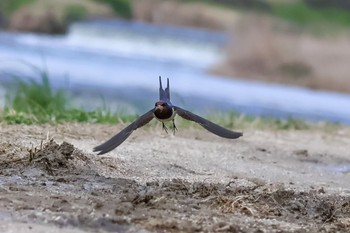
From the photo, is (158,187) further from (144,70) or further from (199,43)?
(199,43)

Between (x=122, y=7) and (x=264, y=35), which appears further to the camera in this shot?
(x=122, y=7)

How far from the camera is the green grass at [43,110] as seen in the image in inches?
267

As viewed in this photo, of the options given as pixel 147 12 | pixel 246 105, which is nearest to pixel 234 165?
pixel 246 105

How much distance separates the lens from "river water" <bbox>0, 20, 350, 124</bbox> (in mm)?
13984

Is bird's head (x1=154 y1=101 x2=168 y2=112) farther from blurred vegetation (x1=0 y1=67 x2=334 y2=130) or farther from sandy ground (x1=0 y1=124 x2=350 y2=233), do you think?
blurred vegetation (x1=0 y1=67 x2=334 y2=130)

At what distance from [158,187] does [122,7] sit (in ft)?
66.6

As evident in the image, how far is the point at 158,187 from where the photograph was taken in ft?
14.7

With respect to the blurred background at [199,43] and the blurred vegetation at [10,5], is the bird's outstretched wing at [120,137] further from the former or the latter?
the blurred vegetation at [10,5]

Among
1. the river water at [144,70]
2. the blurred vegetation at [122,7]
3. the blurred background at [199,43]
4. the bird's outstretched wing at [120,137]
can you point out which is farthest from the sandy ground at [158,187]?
the blurred vegetation at [122,7]

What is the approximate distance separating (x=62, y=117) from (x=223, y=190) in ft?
9.14

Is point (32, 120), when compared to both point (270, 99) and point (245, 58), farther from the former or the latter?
point (245, 58)

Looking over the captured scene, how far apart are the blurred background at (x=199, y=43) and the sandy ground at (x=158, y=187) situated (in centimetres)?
1144

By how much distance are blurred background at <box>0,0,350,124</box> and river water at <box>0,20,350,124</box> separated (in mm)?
51

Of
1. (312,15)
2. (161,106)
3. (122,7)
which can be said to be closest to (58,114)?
(161,106)
